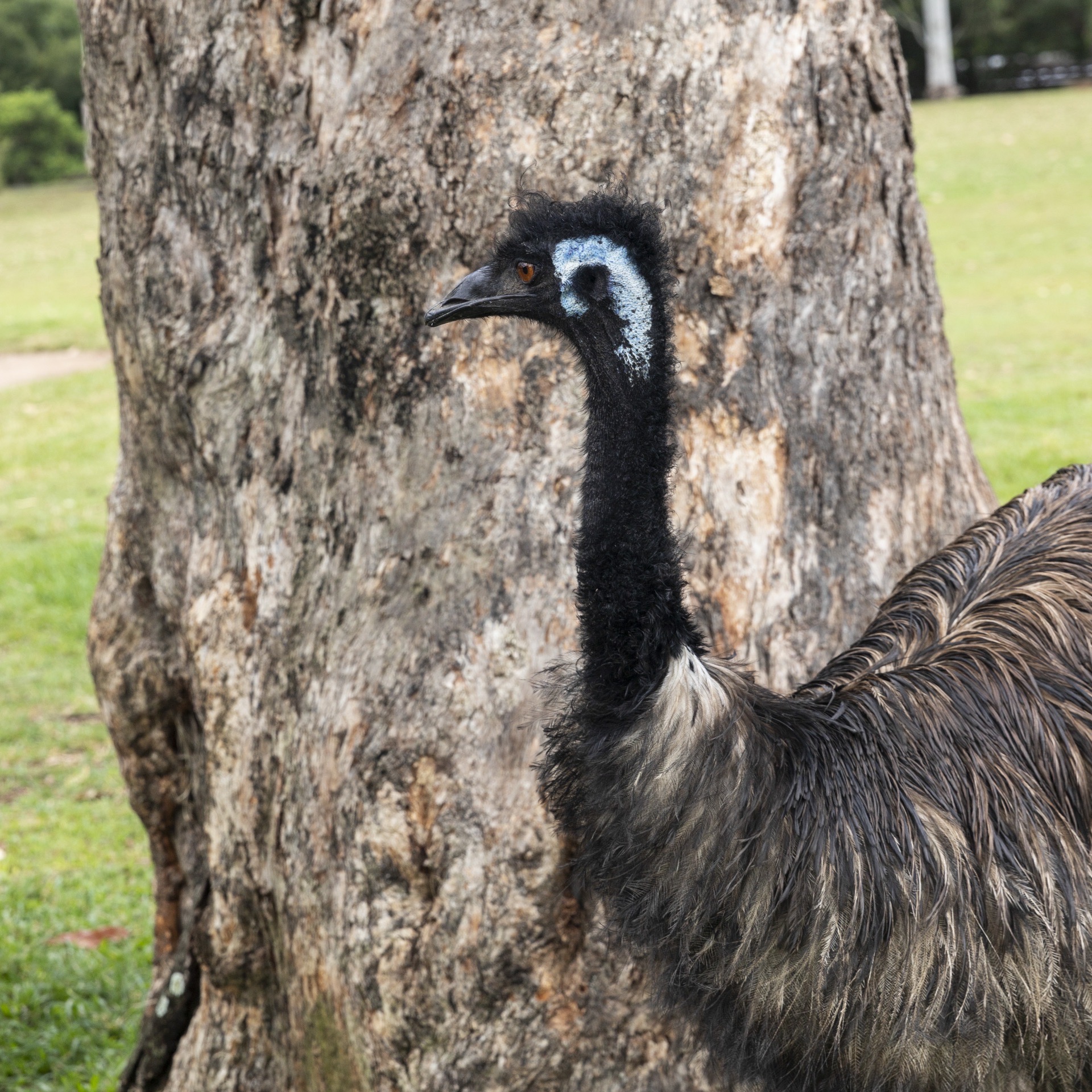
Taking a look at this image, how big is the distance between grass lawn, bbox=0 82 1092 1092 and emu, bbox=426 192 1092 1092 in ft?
9.00

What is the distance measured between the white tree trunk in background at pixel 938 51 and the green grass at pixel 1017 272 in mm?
6172

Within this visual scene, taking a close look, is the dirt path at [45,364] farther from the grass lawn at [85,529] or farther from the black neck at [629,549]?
the black neck at [629,549]

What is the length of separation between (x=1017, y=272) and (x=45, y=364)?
461 inches

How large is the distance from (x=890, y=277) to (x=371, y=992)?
2.26 metres

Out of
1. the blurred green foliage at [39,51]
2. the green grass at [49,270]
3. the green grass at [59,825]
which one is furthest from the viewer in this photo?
the blurred green foliage at [39,51]

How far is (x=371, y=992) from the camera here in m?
3.33

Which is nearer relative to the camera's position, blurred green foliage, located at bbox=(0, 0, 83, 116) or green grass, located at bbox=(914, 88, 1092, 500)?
green grass, located at bbox=(914, 88, 1092, 500)

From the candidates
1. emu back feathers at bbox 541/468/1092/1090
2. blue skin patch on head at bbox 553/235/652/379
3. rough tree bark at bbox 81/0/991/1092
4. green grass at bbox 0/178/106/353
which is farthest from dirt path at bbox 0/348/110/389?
emu back feathers at bbox 541/468/1092/1090

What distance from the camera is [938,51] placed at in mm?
41500

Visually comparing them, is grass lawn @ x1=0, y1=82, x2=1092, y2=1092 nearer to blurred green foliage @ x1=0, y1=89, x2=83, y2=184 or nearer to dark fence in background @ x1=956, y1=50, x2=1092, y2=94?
blurred green foliage @ x1=0, y1=89, x2=83, y2=184

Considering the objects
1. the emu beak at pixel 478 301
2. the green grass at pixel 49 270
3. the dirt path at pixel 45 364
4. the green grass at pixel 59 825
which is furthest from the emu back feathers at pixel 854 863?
the dirt path at pixel 45 364

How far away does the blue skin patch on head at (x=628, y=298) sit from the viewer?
267 centimetres

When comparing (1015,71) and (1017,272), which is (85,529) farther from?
(1015,71)

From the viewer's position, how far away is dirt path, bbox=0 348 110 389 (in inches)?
618
